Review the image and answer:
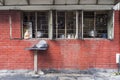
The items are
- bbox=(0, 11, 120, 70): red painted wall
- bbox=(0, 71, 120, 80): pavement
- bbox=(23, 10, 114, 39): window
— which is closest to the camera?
bbox=(0, 71, 120, 80): pavement

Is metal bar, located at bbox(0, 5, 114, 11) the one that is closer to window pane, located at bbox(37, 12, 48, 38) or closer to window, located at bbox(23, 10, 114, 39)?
window, located at bbox(23, 10, 114, 39)

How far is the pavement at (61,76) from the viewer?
Result: 1095 cm

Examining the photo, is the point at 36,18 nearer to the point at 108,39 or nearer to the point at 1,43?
the point at 1,43

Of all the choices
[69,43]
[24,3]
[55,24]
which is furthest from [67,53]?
[24,3]

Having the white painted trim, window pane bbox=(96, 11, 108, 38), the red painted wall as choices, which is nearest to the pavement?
the red painted wall

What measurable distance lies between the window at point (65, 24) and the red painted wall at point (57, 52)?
0.93 ft

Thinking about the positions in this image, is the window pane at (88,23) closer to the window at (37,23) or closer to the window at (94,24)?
the window at (94,24)

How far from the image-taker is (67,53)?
11922mm

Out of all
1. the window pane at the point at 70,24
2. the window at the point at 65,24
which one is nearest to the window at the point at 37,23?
the window at the point at 65,24

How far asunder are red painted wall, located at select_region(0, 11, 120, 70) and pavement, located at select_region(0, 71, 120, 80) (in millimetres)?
355

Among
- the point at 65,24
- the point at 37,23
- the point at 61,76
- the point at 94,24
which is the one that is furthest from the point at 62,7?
the point at 61,76

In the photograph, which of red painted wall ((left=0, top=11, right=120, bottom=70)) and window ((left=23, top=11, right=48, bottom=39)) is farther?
window ((left=23, top=11, right=48, bottom=39))

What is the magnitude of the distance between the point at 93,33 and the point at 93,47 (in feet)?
1.84

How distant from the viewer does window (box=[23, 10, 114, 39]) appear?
1203 centimetres
